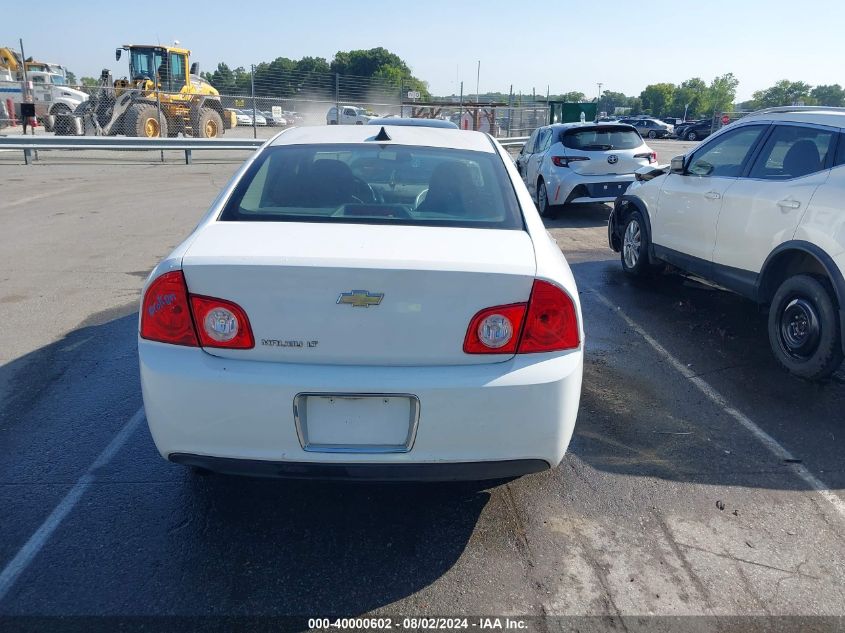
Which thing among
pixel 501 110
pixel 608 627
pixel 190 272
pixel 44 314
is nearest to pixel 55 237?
pixel 44 314

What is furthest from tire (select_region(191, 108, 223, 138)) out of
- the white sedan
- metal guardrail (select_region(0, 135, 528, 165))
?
the white sedan

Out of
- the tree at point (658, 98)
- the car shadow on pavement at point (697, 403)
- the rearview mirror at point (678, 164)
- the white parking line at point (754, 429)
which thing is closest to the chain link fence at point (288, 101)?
the rearview mirror at point (678, 164)

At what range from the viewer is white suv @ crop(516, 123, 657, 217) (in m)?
11.6

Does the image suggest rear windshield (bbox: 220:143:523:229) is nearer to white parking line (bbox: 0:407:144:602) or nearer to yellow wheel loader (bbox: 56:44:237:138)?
white parking line (bbox: 0:407:144:602)

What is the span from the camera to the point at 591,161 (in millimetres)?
11586

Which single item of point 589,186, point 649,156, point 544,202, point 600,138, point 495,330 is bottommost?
point 544,202

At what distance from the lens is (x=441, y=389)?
2.65m

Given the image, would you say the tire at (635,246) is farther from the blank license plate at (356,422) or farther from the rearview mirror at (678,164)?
the blank license plate at (356,422)

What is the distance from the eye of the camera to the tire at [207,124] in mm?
25297

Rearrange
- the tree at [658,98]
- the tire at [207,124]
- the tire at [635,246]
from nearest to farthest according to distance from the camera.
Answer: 1. the tire at [635,246]
2. the tire at [207,124]
3. the tree at [658,98]

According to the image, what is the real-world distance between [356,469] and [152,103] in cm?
2458

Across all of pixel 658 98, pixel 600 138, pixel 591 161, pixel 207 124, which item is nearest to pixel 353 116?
pixel 207 124

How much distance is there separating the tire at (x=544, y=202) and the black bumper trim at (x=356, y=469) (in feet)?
32.4

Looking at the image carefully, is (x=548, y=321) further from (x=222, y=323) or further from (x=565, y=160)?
(x=565, y=160)
